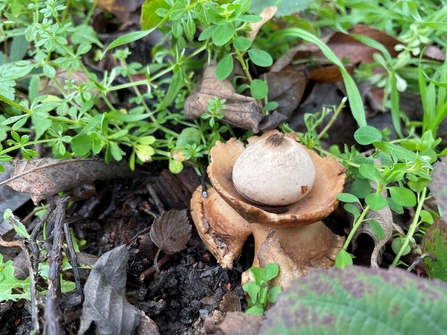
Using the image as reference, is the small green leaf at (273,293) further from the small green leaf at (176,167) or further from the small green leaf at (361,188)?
the small green leaf at (176,167)

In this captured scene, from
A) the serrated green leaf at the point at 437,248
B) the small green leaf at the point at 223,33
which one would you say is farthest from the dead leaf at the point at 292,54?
the serrated green leaf at the point at 437,248

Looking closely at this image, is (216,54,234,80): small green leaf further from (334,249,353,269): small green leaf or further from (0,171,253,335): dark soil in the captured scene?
(334,249,353,269): small green leaf

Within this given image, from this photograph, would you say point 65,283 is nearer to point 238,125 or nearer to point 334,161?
point 238,125

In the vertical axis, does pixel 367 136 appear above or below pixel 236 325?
above

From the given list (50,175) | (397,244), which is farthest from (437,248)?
(50,175)

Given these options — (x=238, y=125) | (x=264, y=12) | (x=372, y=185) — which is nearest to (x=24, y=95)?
(x=238, y=125)

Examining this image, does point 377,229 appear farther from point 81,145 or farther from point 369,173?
point 81,145
